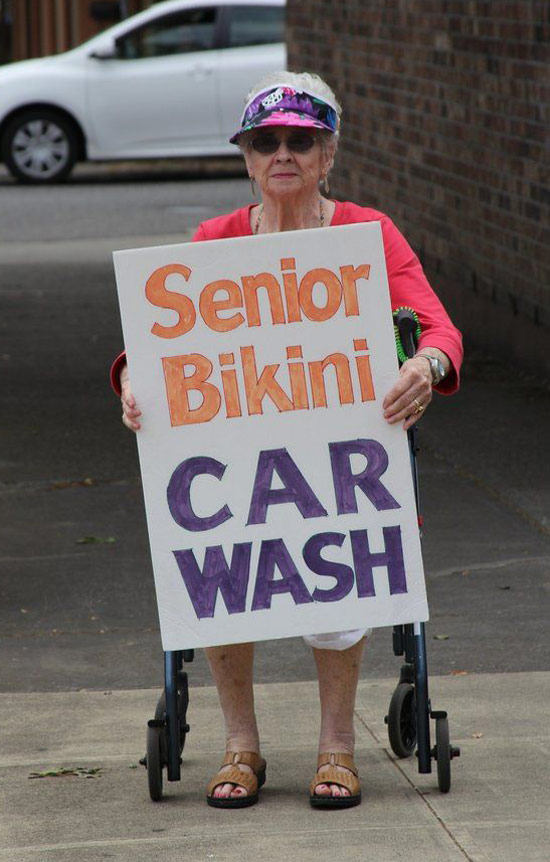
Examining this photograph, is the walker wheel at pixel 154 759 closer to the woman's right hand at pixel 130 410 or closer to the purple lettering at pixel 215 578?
the purple lettering at pixel 215 578

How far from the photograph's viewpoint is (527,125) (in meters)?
10.1

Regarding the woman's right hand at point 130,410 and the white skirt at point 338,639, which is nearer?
the woman's right hand at point 130,410

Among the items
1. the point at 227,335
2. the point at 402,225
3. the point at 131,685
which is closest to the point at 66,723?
the point at 131,685

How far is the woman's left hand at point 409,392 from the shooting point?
4340mm

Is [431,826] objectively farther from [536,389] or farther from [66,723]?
[536,389]

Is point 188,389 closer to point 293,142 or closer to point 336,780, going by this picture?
point 293,142

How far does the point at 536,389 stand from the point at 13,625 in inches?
175

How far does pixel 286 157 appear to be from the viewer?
14.5ft

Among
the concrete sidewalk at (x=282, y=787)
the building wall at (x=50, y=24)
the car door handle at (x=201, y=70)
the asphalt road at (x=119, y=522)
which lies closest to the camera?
the concrete sidewalk at (x=282, y=787)

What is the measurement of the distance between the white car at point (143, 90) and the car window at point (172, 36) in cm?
1

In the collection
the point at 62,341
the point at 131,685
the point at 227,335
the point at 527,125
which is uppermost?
the point at 227,335

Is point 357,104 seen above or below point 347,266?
below

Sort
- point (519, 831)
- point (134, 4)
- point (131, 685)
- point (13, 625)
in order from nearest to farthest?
point (519, 831) < point (131, 685) < point (13, 625) < point (134, 4)

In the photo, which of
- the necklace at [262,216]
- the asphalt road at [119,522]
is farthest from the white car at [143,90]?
the necklace at [262,216]
